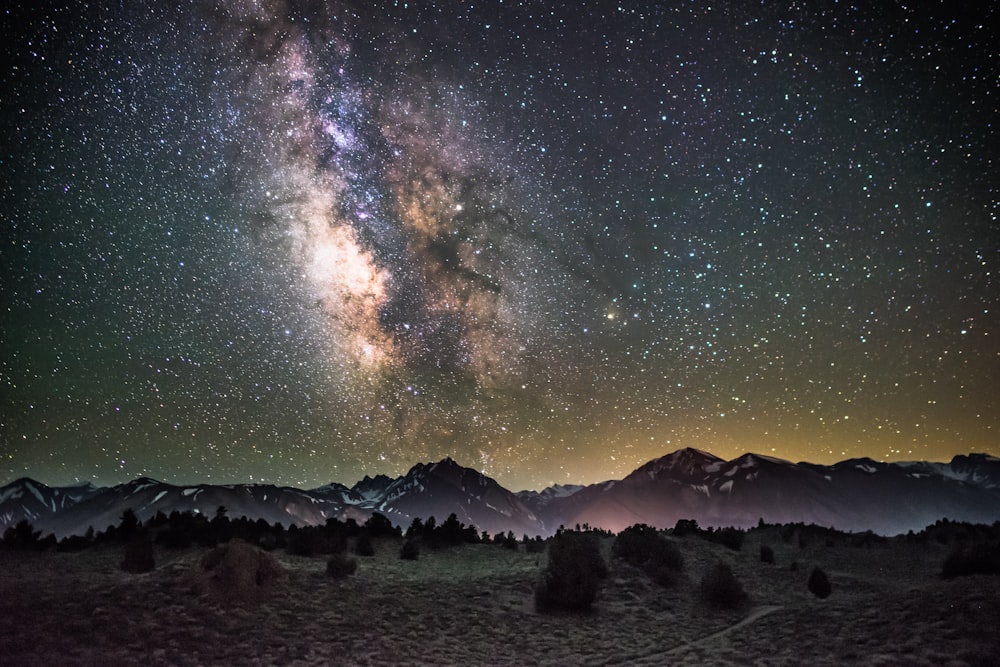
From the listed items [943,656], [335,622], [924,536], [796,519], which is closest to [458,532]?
[335,622]

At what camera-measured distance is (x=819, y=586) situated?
20500 millimetres

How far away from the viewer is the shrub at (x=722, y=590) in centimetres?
1995

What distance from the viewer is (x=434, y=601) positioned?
61.5 feet

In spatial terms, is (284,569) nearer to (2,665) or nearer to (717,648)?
(2,665)

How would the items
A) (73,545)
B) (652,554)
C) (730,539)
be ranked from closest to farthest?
(73,545)
(652,554)
(730,539)

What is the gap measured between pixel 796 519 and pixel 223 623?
226 meters

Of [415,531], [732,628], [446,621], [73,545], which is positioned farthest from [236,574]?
[732,628]

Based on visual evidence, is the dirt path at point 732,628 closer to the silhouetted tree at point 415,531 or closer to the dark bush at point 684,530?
the dark bush at point 684,530

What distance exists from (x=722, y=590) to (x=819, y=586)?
4.21 m

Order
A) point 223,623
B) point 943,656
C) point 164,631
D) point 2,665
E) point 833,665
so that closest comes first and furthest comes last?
point 2,665, point 943,656, point 833,665, point 164,631, point 223,623

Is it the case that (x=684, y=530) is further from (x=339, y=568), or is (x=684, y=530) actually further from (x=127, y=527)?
(x=127, y=527)

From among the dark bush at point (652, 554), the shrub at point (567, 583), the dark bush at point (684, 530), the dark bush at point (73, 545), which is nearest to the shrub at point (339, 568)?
the shrub at point (567, 583)

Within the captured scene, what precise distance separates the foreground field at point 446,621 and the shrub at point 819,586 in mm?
509

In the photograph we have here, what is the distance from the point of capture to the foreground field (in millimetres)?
12953
